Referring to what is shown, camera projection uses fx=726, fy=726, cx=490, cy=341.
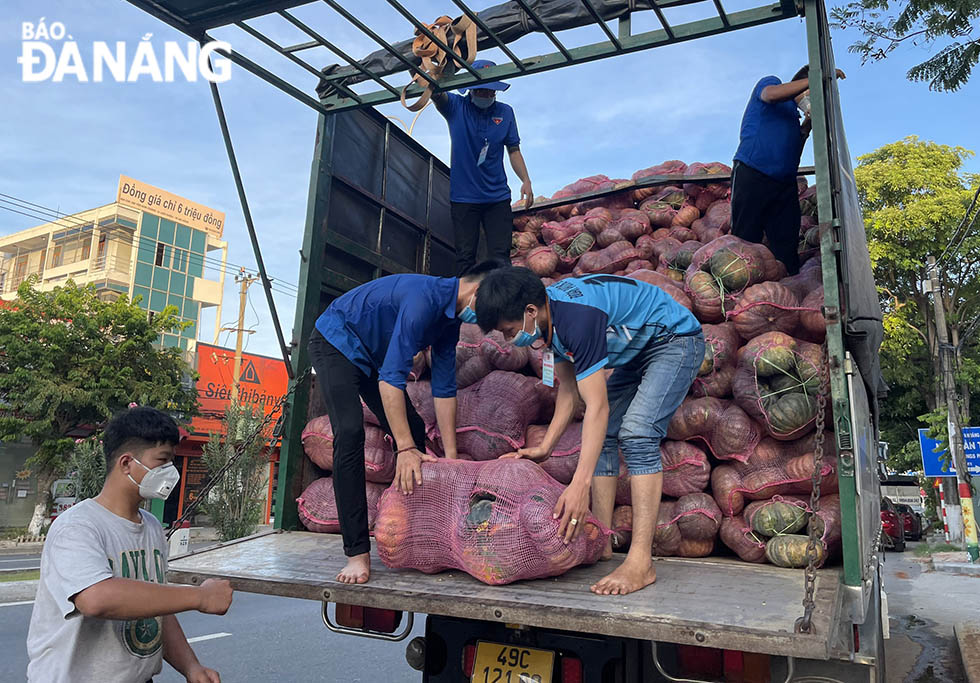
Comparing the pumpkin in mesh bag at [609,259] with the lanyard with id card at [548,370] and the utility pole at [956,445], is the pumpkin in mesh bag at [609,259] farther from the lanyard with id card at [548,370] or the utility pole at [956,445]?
the utility pole at [956,445]

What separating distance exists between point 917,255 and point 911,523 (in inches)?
396

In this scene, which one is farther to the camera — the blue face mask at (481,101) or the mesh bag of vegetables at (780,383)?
the blue face mask at (481,101)

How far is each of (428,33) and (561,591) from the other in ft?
8.50

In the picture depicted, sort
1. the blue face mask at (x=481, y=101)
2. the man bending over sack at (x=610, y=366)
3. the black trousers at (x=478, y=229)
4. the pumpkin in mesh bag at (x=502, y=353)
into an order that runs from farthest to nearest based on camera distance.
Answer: the black trousers at (x=478, y=229) < the blue face mask at (x=481, y=101) < the pumpkin in mesh bag at (x=502, y=353) < the man bending over sack at (x=610, y=366)

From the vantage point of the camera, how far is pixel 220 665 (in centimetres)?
628

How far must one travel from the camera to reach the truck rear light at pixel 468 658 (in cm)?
282

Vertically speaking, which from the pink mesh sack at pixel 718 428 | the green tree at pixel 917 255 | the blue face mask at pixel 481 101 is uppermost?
the green tree at pixel 917 255

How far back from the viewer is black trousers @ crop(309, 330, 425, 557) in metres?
3.04

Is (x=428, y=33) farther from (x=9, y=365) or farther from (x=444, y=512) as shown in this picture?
(x=9, y=365)

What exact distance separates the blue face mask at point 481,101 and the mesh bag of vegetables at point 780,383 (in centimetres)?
254

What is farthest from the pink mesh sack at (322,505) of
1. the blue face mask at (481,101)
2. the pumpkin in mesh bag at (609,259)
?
the blue face mask at (481,101)

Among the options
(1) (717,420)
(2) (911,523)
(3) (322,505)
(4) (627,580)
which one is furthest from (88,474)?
(2) (911,523)

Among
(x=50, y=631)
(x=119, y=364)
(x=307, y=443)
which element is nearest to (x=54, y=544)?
(x=50, y=631)

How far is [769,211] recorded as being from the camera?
4.72 meters
